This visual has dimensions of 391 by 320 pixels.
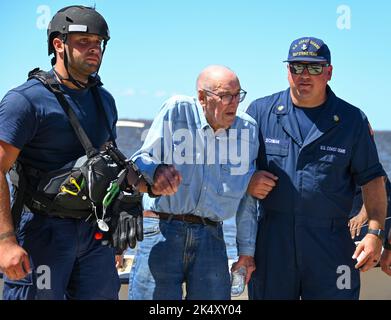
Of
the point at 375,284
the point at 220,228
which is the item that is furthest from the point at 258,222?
the point at 375,284

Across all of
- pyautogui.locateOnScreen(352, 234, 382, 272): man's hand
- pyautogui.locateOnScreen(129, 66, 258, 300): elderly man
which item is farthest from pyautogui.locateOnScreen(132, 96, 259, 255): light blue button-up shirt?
pyautogui.locateOnScreen(352, 234, 382, 272): man's hand

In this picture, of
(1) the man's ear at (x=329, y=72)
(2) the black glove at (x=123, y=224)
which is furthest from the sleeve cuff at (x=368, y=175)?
(2) the black glove at (x=123, y=224)

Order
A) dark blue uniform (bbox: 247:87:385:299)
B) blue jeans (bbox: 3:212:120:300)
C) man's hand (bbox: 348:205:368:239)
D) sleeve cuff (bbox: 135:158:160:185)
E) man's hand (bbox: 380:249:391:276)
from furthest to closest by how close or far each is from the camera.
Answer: man's hand (bbox: 348:205:368:239) → man's hand (bbox: 380:249:391:276) → dark blue uniform (bbox: 247:87:385:299) → sleeve cuff (bbox: 135:158:160:185) → blue jeans (bbox: 3:212:120:300)

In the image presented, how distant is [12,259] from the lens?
321 centimetres

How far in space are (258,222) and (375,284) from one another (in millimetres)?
1902

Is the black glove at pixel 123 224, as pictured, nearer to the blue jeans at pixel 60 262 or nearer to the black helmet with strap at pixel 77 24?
the blue jeans at pixel 60 262

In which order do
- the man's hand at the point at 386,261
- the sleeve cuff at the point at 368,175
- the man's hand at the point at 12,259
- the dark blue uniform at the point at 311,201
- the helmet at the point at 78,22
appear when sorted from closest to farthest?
1. the man's hand at the point at 12,259
2. the helmet at the point at 78,22
3. the dark blue uniform at the point at 311,201
4. the sleeve cuff at the point at 368,175
5. the man's hand at the point at 386,261

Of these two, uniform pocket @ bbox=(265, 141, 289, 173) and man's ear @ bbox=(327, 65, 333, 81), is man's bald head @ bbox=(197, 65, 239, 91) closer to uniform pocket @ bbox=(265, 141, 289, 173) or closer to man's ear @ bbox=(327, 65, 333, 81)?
uniform pocket @ bbox=(265, 141, 289, 173)

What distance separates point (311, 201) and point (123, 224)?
1.17 metres

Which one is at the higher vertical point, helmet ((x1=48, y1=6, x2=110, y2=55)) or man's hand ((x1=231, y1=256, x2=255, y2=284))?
helmet ((x1=48, y1=6, x2=110, y2=55))

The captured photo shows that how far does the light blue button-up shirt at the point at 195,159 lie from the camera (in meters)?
3.85

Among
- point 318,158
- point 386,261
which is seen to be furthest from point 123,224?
point 386,261

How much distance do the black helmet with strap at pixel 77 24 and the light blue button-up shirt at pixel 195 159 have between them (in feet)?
1.60

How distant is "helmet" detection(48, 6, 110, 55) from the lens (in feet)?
11.7
